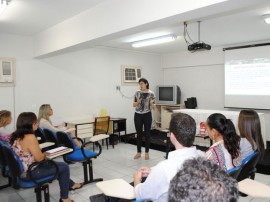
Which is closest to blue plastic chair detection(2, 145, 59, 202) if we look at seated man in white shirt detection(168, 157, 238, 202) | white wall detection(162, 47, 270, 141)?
seated man in white shirt detection(168, 157, 238, 202)

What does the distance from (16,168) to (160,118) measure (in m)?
5.20

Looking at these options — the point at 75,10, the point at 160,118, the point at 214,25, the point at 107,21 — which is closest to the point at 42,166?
the point at 107,21

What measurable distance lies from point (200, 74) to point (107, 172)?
4.09 metres

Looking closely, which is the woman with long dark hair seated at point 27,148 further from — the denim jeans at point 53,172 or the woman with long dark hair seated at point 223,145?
the woman with long dark hair seated at point 223,145

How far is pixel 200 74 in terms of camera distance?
654cm

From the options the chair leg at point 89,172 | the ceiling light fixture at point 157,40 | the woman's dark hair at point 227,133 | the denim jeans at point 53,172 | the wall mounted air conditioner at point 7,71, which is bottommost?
the chair leg at point 89,172

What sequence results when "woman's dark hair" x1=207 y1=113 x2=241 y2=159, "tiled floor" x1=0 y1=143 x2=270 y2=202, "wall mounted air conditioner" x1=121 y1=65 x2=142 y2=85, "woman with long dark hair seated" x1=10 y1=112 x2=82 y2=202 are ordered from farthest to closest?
"wall mounted air conditioner" x1=121 y1=65 x2=142 y2=85
"tiled floor" x1=0 y1=143 x2=270 y2=202
"woman with long dark hair seated" x1=10 y1=112 x2=82 y2=202
"woman's dark hair" x1=207 y1=113 x2=241 y2=159

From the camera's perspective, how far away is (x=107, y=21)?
283cm

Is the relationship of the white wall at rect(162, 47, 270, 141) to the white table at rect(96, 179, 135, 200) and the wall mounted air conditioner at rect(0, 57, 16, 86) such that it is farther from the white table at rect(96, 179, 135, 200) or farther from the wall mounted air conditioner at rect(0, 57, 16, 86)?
the white table at rect(96, 179, 135, 200)

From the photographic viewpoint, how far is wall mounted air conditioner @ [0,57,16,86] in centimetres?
433

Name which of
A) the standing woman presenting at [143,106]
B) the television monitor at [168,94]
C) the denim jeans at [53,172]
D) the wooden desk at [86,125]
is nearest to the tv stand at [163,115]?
the television monitor at [168,94]

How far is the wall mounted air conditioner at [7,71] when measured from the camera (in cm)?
433

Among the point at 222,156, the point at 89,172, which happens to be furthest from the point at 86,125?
the point at 222,156

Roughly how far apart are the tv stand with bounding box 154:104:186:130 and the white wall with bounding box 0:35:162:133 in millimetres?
882
